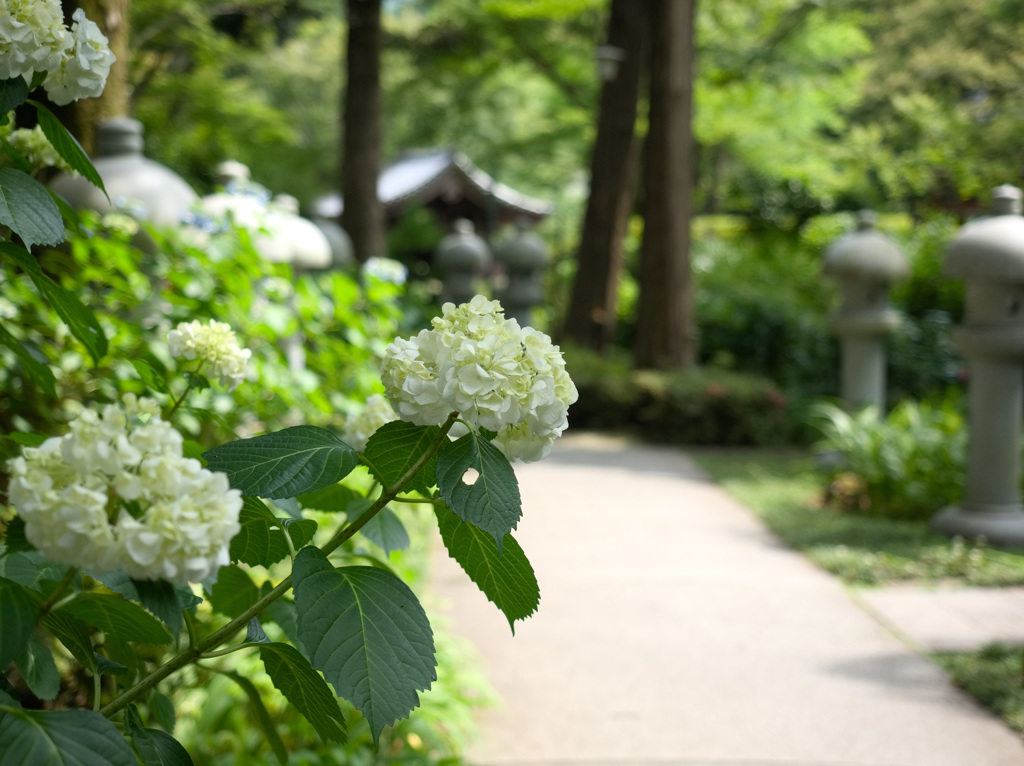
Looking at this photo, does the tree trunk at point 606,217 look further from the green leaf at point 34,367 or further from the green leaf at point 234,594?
the green leaf at point 34,367

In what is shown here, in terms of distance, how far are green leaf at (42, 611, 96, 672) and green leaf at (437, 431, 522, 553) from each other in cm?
A: 46

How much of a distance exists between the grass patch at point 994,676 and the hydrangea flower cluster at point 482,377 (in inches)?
123

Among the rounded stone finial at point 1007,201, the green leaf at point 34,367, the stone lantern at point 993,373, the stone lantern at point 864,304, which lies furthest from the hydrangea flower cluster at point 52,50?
the stone lantern at point 864,304

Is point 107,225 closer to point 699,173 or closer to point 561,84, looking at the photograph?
point 561,84

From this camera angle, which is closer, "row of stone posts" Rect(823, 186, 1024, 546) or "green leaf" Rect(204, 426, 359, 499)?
"green leaf" Rect(204, 426, 359, 499)

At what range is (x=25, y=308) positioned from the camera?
3545mm

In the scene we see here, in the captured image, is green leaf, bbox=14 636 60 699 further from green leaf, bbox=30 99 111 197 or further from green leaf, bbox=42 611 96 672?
green leaf, bbox=30 99 111 197

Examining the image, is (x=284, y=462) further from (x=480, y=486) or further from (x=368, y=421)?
(x=368, y=421)

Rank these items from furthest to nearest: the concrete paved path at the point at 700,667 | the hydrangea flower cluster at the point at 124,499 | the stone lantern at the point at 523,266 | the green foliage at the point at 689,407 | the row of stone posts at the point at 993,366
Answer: the stone lantern at the point at 523,266 → the green foliage at the point at 689,407 → the row of stone posts at the point at 993,366 → the concrete paved path at the point at 700,667 → the hydrangea flower cluster at the point at 124,499

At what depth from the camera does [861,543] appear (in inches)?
248

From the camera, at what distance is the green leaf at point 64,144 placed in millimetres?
1282

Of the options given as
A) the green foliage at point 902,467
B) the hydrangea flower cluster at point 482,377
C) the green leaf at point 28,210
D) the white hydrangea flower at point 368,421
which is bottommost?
the green foliage at point 902,467

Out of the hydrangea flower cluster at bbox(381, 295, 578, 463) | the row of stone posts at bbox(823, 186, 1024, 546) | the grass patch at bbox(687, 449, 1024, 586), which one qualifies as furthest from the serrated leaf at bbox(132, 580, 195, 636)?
the row of stone posts at bbox(823, 186, 1024, 546)

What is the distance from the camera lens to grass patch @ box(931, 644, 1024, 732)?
3.66 meters
